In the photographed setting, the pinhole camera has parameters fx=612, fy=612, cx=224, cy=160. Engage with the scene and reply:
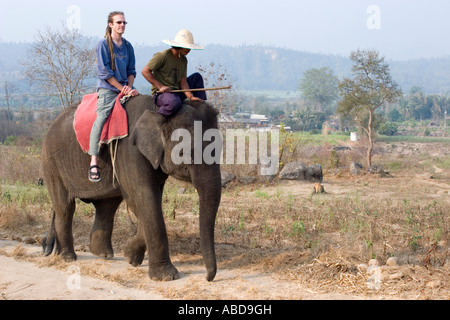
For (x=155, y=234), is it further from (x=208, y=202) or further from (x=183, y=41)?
(x=183, y=41)

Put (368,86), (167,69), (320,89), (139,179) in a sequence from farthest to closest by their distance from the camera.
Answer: (320,89), (368,86), (167,69), (139,179)

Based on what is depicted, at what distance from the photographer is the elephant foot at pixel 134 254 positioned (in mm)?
7535

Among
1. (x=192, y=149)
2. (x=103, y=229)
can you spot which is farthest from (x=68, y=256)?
(x=192, y=149)

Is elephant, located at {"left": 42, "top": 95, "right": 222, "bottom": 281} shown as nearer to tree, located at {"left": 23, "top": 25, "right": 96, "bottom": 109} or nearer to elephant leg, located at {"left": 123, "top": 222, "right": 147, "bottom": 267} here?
elephant leg, located at {"left": 123, "top": 222, "right": 147, "bottom": 267}

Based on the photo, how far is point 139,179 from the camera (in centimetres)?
689

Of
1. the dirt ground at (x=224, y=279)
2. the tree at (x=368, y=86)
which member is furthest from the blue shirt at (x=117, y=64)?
the tree at (x=368, y=86)

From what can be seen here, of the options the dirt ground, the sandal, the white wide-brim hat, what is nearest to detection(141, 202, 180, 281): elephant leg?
the dirt ground

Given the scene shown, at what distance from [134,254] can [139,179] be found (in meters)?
1.17

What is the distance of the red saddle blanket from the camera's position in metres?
7.10

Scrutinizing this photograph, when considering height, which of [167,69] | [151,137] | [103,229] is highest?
[167,69]

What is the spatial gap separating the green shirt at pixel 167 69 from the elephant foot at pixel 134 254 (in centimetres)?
194
